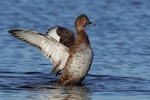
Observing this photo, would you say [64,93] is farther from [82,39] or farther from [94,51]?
[94,51]

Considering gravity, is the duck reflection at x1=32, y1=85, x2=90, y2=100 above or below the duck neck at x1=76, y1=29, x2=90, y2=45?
below

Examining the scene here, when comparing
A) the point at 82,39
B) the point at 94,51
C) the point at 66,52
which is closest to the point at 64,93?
the point at 66,52

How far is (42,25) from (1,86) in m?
9.00

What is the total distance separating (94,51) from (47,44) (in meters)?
4.18

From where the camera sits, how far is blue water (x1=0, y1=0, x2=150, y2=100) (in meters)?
11.9

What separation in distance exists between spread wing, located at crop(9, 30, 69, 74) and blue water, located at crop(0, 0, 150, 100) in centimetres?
55

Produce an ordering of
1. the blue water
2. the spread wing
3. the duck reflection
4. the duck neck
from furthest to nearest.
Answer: the duck neck < the spread wing < the blue water < the duck reflection

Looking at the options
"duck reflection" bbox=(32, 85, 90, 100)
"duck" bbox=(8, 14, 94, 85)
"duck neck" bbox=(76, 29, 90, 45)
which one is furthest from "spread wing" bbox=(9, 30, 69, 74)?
"duck reflection" bbox=(32, 85, 90, 100)

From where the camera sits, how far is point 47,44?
41.0 feet

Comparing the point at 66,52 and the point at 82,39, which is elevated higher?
the point at 82,39

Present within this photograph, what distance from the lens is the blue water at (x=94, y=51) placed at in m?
11.9

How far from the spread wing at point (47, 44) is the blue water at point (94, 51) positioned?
1.81ft

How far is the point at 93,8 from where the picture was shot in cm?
2541

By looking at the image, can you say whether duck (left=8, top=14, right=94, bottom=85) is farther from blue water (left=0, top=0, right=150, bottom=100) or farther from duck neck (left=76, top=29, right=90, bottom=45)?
blue water (left=0, top=0, right=150, bottom=100)
